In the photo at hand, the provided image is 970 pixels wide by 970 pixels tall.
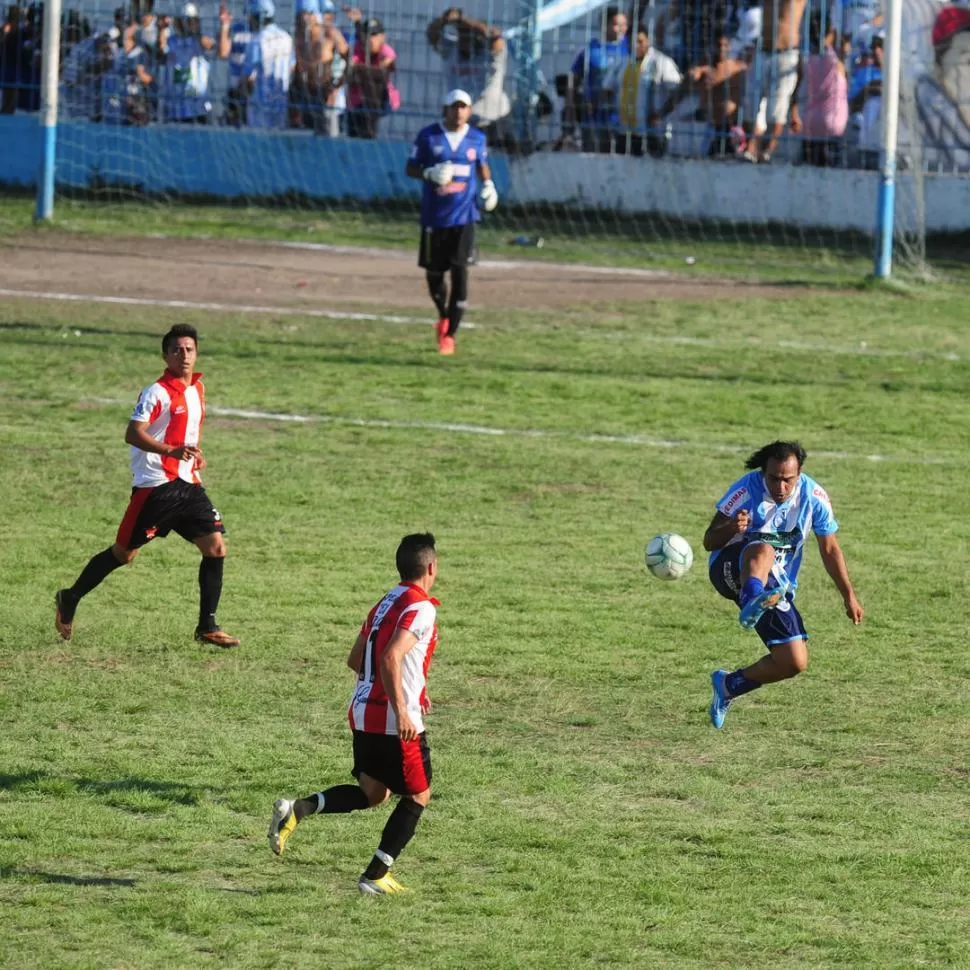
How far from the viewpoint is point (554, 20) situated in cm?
2825

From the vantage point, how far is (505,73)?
90.1ft

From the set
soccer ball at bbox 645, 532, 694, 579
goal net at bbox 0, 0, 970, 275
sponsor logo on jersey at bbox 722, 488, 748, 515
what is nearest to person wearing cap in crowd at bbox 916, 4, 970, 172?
goal net at bbox 0, 0, 970, 275

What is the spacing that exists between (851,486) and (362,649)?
7858mm

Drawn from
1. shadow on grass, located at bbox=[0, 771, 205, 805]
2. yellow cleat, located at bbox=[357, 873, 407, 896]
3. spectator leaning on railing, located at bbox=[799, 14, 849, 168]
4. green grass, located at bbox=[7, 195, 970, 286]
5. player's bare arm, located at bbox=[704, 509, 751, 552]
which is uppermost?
spectator leaning on railing, located at bbox=[799, 14, 849, 168]

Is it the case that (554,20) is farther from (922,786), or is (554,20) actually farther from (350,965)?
(350,965)

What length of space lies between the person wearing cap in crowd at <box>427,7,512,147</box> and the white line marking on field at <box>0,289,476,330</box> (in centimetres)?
787

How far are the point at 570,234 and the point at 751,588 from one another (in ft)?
60.2

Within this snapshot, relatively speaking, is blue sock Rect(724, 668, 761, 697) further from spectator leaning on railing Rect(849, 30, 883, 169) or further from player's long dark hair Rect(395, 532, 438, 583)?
spectator leaning on railing Rect(849, 30, 883, 169)

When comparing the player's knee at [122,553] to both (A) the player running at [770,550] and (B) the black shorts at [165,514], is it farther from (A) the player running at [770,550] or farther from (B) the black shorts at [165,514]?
(A) the player running at [770,550]

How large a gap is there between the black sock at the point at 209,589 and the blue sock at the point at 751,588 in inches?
112

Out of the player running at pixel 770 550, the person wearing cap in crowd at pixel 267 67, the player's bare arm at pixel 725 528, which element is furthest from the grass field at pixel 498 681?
the person wearing cap in crowd at pixel 267 67

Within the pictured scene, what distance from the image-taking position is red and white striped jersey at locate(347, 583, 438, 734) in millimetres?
6719

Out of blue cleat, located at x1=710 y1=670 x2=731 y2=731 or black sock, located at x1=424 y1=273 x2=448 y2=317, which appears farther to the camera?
black sock, located at x1=424 y1=273 x2=448 y2=317

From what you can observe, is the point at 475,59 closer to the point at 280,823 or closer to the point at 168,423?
the point at 168,423
